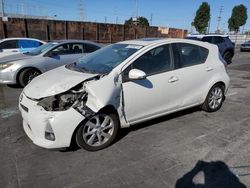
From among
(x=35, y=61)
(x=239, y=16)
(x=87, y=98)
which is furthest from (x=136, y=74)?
(x=239, y=16)

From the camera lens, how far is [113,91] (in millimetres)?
3627

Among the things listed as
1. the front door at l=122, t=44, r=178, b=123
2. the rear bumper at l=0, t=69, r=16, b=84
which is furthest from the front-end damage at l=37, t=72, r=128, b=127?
the rear bumper at l=0, t=69, r=16, b=84

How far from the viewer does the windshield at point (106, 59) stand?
3953 mm

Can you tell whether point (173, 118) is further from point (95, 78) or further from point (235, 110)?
point (95, 78)

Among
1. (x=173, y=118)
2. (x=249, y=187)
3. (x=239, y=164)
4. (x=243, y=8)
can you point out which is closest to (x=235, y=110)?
(x=173, y=118)

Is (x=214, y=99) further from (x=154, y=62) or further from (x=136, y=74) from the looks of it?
(x=136, y=74)

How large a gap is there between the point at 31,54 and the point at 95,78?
5.32m

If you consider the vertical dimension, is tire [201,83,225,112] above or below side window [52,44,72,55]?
below

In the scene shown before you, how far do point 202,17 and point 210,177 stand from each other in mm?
49975

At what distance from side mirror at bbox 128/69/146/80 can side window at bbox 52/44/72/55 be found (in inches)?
196

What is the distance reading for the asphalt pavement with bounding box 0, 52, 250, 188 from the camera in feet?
9.86

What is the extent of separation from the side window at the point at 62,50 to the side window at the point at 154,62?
4709mm

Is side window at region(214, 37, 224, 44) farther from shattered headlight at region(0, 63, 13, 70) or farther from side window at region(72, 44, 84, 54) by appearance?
shattered headlight at region(0, 63, 13, 70)

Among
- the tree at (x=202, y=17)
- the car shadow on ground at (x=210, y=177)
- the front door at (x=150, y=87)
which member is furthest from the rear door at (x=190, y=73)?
the tree at (x=202, y=17)
